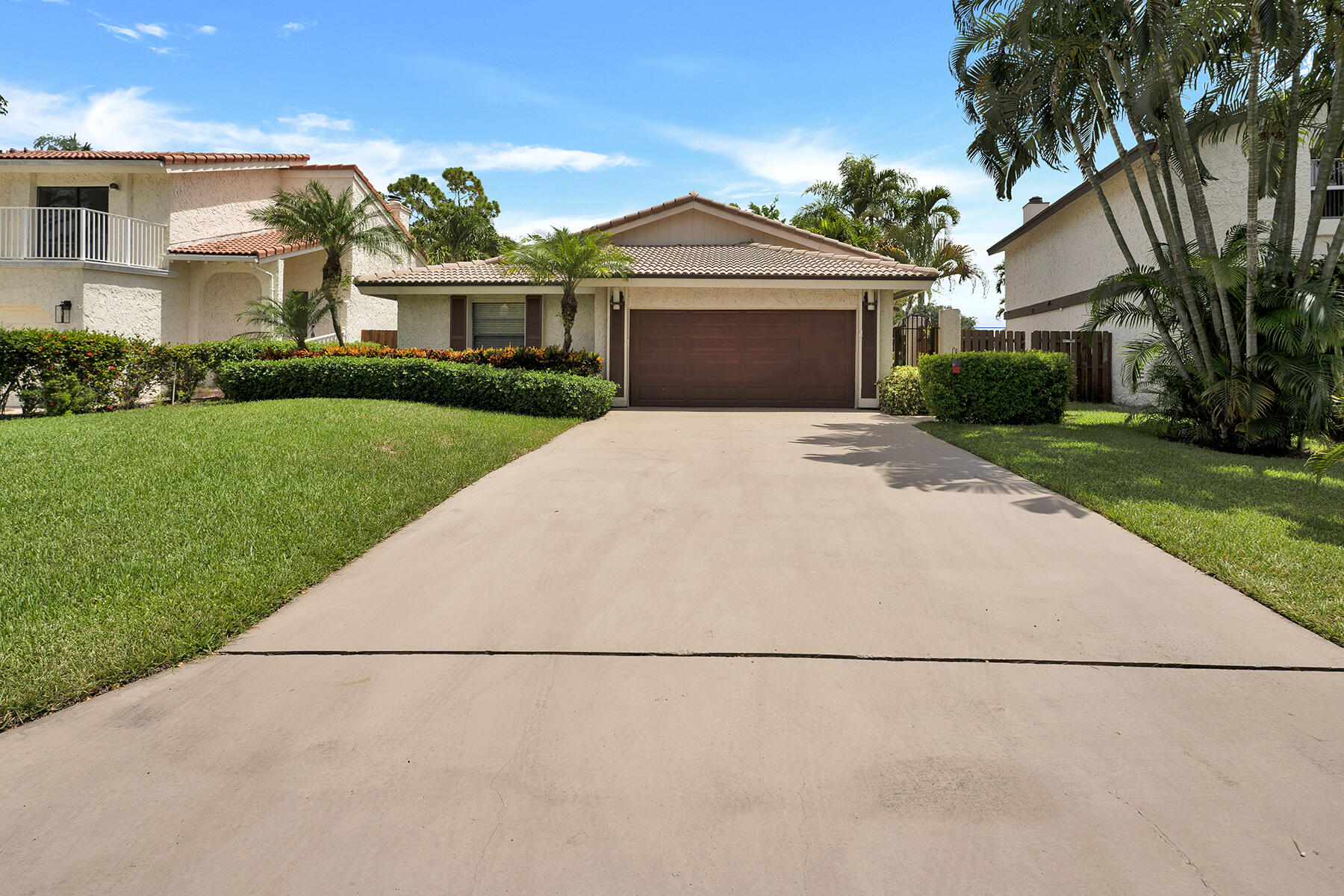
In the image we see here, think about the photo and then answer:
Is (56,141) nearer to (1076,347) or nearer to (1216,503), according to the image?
(1076,347)

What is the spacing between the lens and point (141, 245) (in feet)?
63.2

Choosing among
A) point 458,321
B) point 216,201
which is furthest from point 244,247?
point 458,321

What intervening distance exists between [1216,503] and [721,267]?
12.0 m

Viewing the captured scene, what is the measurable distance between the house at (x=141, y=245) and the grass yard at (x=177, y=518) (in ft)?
31.3

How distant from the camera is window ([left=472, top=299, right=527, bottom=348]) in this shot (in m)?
18.4

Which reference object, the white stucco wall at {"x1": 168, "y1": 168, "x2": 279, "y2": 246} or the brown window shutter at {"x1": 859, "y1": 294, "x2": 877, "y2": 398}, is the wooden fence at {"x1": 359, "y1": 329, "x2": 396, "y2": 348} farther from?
the brown window shutter at {"x1": 859, "y1": 294, "x2": 877, "y2": 398}

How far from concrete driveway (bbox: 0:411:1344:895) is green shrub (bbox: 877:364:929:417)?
10.7m

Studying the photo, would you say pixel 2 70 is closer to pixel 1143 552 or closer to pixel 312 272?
pixel 312 272

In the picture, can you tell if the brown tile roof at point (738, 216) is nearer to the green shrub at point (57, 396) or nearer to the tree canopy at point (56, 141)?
the green shrub at point (57, 396)

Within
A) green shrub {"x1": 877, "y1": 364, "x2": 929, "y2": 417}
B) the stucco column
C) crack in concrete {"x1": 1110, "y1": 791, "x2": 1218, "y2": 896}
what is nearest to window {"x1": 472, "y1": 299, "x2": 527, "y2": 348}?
green shrub {"x1": 877, "y1": 364, "x2": 929, "y2": 417}

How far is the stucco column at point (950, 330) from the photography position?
17.3m

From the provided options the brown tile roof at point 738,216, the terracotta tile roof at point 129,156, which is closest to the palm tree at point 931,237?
the brown tile roof at point 738,216

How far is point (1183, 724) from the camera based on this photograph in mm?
3131

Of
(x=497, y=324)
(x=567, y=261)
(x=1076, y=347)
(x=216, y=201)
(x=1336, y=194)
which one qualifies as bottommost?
(x=1076, y=347)
